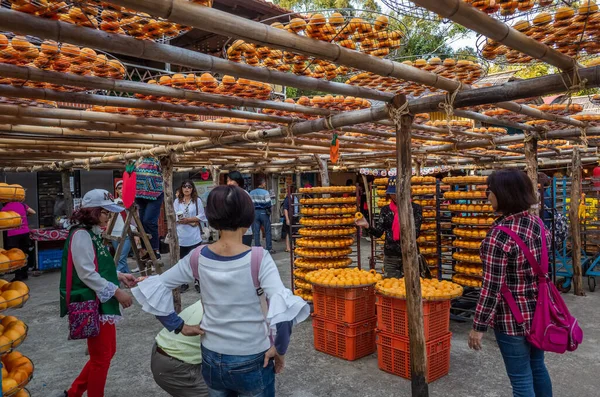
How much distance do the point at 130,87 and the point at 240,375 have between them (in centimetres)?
271

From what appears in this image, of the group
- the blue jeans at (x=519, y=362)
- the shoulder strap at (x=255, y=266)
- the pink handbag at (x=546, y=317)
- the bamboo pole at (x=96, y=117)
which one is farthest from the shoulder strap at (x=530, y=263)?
the bamboo pole at (x=96, y=117)

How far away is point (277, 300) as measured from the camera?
2236 mm

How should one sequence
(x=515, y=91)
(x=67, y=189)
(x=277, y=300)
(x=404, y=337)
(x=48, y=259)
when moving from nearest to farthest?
(x=277, y=300) < (x=515, y=91) < (x=404, y=337) < (x=48, y=259) < (x=67, y=189)

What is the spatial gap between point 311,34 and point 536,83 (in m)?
1.98

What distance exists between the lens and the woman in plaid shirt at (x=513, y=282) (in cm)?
286

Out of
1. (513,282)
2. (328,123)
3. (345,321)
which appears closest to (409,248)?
(345,321)

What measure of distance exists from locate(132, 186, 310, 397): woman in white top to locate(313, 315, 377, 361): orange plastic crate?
2.76 meters

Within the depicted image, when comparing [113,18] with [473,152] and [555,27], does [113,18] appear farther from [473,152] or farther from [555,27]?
[473,152]

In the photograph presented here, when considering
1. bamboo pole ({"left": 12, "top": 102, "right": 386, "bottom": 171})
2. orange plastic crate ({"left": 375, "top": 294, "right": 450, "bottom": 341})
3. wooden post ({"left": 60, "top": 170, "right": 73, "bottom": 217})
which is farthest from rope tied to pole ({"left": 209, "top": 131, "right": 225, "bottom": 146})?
wooden post ({"left": 60, "top": 170, "right": 73, "bottom": 217})

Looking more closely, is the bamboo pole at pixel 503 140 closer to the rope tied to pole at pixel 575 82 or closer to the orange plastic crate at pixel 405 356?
the rope tied to pole at pixel 575 82

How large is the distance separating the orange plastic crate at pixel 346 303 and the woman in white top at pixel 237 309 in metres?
2.67

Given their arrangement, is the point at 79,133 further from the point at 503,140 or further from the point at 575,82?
the point at 503,140

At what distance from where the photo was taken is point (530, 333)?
9.27ft

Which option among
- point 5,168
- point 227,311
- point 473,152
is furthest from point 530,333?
point 5,168
